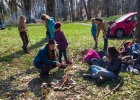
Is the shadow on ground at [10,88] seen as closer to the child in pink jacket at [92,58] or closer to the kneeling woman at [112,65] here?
the child in pink jacket at [92,58]

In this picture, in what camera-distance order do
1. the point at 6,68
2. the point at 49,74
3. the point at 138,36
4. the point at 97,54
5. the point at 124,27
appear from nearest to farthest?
1. the point at 49,74
2. the point at 97,54
3. the point at 6,68
4. the point at 138,36
5. the point at 124,27

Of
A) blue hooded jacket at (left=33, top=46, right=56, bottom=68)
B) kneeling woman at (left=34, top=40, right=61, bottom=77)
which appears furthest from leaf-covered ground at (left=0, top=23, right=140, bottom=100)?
blue hooded jacket at (left=33, top=46, right=56, bottom=68)

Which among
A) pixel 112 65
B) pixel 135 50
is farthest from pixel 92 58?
pixel 135 50

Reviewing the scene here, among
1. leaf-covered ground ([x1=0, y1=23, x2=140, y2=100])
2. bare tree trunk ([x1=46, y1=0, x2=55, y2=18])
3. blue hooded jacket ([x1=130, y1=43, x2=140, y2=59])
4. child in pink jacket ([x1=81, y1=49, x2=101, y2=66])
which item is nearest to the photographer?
leaf-covered ground ([x1=0, y1=23, x2=140, y2=100])

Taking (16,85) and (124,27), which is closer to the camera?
(16,85)

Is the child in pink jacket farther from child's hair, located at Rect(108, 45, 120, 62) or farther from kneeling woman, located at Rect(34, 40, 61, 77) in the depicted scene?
kneeling woman, located at Rect(34, 40, 61, 77)

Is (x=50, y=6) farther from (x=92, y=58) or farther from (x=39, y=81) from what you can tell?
(x=39, y=81)

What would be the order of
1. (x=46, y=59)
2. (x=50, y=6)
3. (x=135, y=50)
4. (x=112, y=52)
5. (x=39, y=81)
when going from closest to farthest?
(x=112, y=52), (x=46, y=59), (x=39, y=81), (x=135, y=50), (x=50, y=6)

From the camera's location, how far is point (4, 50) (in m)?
10.2

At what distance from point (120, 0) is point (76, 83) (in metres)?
55.8

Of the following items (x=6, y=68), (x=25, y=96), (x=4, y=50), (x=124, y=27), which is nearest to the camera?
(x=25, y=96)

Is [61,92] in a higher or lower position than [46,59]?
lower

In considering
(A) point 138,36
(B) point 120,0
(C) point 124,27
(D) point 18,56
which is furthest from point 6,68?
(B) point 120,0

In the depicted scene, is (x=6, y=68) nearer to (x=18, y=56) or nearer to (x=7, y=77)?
(x=7, y=77)
